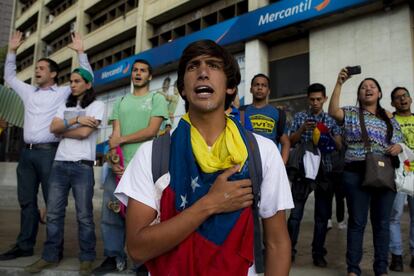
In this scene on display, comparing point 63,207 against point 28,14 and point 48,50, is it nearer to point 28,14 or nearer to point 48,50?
point 48,50

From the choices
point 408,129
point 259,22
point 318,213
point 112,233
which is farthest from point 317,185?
point 259,22

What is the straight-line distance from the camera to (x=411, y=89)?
9969mm

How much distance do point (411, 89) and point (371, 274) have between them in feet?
26.8

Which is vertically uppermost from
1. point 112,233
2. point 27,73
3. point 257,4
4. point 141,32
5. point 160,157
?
point 27,73

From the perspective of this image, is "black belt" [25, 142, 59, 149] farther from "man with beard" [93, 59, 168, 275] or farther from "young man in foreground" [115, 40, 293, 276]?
"young man in foreground" [115, 40, 293, 276]

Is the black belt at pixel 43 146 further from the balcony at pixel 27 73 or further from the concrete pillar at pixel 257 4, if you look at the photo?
the balcony at pixel 27 73

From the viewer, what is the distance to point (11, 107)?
4406 mm

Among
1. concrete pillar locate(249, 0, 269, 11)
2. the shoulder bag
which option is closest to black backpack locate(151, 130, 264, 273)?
the shoulder bag

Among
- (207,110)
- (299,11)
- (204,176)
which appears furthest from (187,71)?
(299,11)

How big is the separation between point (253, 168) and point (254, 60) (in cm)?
1295

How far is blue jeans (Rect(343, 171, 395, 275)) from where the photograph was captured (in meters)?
3.23

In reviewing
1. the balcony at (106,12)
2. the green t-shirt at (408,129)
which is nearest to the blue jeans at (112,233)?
the green t-shirt at (408,129)

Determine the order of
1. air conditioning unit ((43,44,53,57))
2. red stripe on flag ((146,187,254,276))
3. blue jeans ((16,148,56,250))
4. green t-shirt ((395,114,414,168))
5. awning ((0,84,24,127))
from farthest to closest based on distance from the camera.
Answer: air conditioning unit ((43,44,53,57)), awning ((0,84,24,127)), green t-shirt ((395,114,414,168)), blue jeans ((16,148,56,250)), red stripe on flag ((146,187,254,276))

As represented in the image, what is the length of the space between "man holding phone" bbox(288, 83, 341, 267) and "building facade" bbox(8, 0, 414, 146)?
24.6ft
